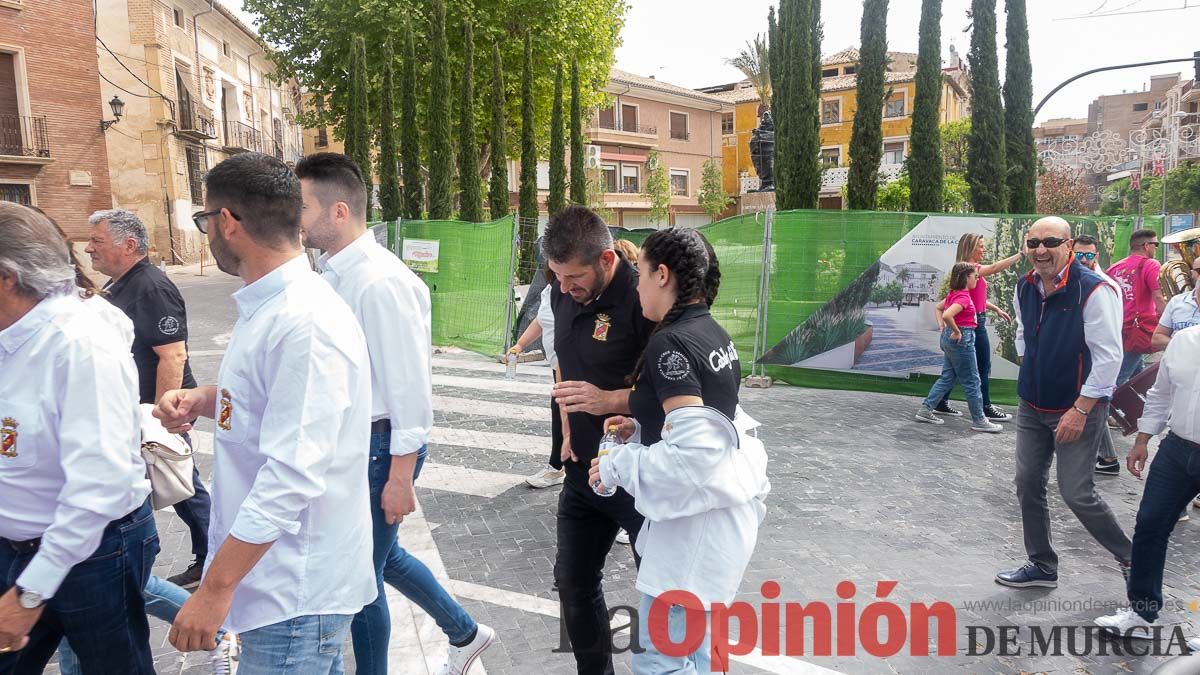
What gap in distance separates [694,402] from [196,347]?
43.4 ft

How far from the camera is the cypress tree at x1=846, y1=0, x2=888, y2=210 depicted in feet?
51.1

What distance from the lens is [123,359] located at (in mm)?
2275

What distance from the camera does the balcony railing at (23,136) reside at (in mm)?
25516

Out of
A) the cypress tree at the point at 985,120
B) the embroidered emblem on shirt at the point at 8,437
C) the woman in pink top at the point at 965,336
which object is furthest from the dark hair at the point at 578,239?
the cypress tree at the point at 985,120

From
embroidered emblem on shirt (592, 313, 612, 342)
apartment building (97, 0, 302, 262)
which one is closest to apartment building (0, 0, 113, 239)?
apartment building (97, 0, 302, 262)

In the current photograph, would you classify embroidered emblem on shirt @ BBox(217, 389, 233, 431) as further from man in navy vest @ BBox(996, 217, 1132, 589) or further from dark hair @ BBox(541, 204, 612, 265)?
man in navy vest @ BBox(996, 217, 1132, 589)

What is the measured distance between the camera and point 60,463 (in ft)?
7.00

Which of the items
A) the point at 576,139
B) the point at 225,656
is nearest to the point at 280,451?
the point at 225,656

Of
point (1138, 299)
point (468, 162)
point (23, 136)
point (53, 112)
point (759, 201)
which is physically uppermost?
point (53, 112)

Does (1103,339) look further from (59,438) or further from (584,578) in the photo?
(59,438)

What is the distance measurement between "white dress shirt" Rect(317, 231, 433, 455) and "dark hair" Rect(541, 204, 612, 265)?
1.83 ft

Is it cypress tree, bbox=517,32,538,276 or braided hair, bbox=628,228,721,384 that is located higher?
cypress tree, bbox=517,32,538,276

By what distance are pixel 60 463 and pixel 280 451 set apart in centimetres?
77

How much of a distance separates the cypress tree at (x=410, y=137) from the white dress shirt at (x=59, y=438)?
69.7ft
